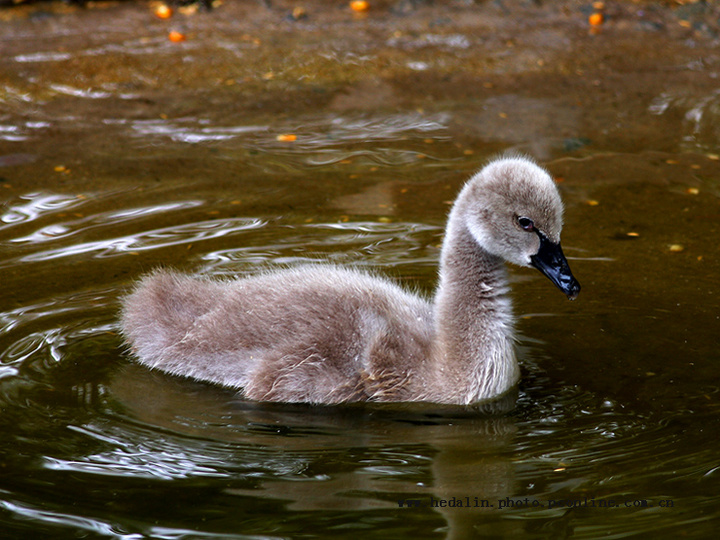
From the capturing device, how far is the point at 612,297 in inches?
218

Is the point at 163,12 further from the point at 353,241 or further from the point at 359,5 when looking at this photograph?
the point at 353,241

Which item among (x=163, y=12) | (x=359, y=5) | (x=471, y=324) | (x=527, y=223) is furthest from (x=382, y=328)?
(x=163, y=12)

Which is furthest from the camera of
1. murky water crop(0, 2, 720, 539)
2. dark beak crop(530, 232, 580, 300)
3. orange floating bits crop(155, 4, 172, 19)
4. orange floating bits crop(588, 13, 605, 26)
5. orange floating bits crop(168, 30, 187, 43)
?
orange floating bits crop(155, 4, 172, 19)

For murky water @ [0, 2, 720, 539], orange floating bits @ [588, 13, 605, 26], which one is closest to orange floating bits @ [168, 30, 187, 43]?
murky water @ [0, 2, 720, 539]

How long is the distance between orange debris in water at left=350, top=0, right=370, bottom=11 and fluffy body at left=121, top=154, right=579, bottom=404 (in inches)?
226

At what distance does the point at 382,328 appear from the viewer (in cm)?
477

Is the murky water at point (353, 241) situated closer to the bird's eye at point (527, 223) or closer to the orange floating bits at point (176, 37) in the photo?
the orange floating bits at point (176, 37)

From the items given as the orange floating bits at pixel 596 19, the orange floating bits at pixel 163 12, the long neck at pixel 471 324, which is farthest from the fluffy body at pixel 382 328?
the orange floating bits at pixel 163 12

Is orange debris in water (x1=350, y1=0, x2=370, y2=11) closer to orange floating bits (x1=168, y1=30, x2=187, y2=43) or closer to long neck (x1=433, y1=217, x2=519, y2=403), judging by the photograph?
orange floating bits (x1=168, y1=30, x2=187, y2=43)

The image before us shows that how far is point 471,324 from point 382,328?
42cm

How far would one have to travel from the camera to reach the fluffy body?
474cm

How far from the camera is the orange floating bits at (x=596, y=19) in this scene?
10023mm

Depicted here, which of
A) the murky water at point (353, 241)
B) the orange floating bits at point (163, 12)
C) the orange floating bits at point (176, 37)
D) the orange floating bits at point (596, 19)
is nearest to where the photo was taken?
the murky water at point (353, 241)

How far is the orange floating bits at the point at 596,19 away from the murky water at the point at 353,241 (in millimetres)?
203
